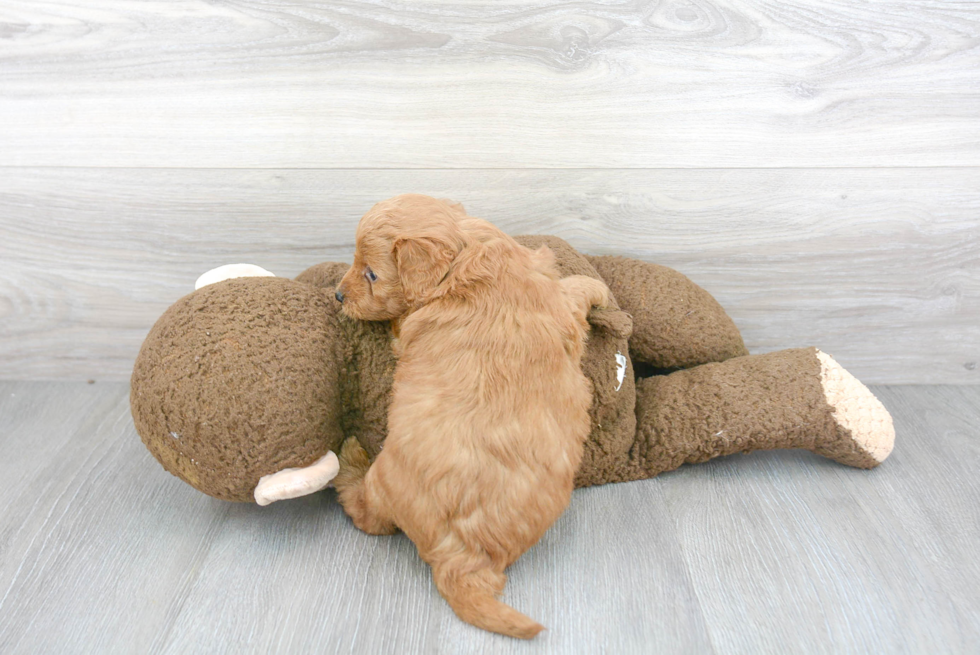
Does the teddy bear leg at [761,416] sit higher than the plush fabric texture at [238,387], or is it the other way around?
the plush fabric texture at [238,387]

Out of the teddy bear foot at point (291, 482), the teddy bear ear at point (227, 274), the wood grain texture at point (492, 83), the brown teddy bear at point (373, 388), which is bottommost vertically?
the teddy bear foot at point (291, 482)

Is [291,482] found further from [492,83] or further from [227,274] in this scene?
[492,83]

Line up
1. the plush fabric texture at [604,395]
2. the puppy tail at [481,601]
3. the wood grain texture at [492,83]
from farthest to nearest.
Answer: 1. the wood grain texture at [492,83]
2. the plush fabric texture at [604,395]
3. the puppy tail at [481,601]

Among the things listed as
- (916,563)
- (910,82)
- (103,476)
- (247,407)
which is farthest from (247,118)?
(916,563)

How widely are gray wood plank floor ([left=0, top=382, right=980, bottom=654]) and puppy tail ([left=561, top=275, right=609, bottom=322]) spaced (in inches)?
15.0

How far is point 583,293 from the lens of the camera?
1181 millimetres

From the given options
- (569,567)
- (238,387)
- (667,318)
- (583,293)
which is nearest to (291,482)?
(238,387)

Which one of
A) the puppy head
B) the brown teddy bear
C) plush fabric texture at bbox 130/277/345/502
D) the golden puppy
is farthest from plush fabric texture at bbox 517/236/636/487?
plush fabric texture at bbox 130/277/345/502

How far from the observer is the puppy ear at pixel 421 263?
101cm

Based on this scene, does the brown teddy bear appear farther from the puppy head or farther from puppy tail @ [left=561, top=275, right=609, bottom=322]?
the puppy head

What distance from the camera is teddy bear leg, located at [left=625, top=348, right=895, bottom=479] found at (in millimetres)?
1312

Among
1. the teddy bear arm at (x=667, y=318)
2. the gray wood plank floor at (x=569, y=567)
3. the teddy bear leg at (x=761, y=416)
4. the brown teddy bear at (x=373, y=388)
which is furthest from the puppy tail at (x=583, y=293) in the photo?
the gray wood plank floor at (x=569, y=567)

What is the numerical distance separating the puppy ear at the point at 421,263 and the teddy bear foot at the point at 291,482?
361 millimetres

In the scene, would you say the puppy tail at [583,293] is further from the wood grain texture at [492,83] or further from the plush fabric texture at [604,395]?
the wood grain texture at [492,83]
